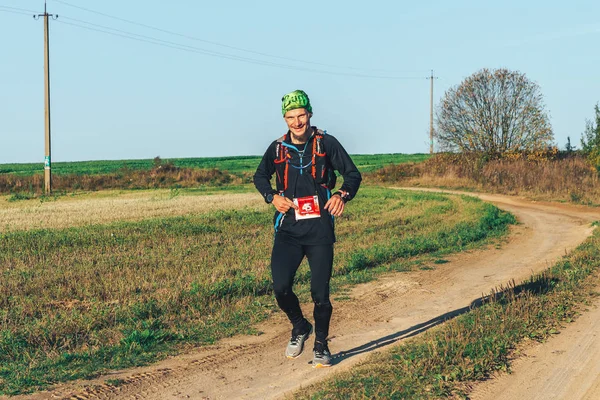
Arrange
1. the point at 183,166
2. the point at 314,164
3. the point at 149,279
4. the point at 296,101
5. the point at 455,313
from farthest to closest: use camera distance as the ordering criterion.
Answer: the point at 183,166
the point at 149,279
the point at 455,313
the point at 314,164
the point at 296,101

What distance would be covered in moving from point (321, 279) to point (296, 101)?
4.97ft

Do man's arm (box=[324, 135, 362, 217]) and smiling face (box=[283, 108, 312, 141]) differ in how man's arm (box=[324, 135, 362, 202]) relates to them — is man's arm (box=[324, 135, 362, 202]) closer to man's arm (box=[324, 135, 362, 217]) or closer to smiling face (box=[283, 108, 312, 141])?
man's arm (box=[324, 135, 362, 217])

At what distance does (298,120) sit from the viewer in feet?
18.4

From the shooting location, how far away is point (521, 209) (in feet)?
78.3

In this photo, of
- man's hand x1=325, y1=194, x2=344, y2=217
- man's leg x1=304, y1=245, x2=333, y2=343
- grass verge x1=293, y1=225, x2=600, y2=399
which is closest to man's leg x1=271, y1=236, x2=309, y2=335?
man's leg x1=304, y1=245, x2=333, y2=343

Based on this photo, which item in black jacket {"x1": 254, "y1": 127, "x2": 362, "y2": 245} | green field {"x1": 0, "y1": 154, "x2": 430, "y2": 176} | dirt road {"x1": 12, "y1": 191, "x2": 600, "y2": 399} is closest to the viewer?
dirt road {"x1": 12, "y1": 191, "x2": 600, "y2": 399}

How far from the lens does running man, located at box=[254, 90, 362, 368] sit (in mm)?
5629

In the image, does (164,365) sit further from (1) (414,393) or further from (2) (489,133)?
(2) (489,133)

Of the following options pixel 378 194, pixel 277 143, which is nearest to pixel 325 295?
pixel 277 143

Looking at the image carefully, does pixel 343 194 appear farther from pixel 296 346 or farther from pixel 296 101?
pixel 296 346

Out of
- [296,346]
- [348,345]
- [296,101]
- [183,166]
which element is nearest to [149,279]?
[348,345]

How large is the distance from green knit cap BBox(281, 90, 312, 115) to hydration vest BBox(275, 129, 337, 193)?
28cm

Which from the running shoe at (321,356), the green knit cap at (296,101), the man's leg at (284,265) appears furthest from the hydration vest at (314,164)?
the running shoe at (321,356)

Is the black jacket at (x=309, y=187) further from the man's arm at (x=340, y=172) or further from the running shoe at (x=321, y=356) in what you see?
the running shoe at (x=321, y=356)
